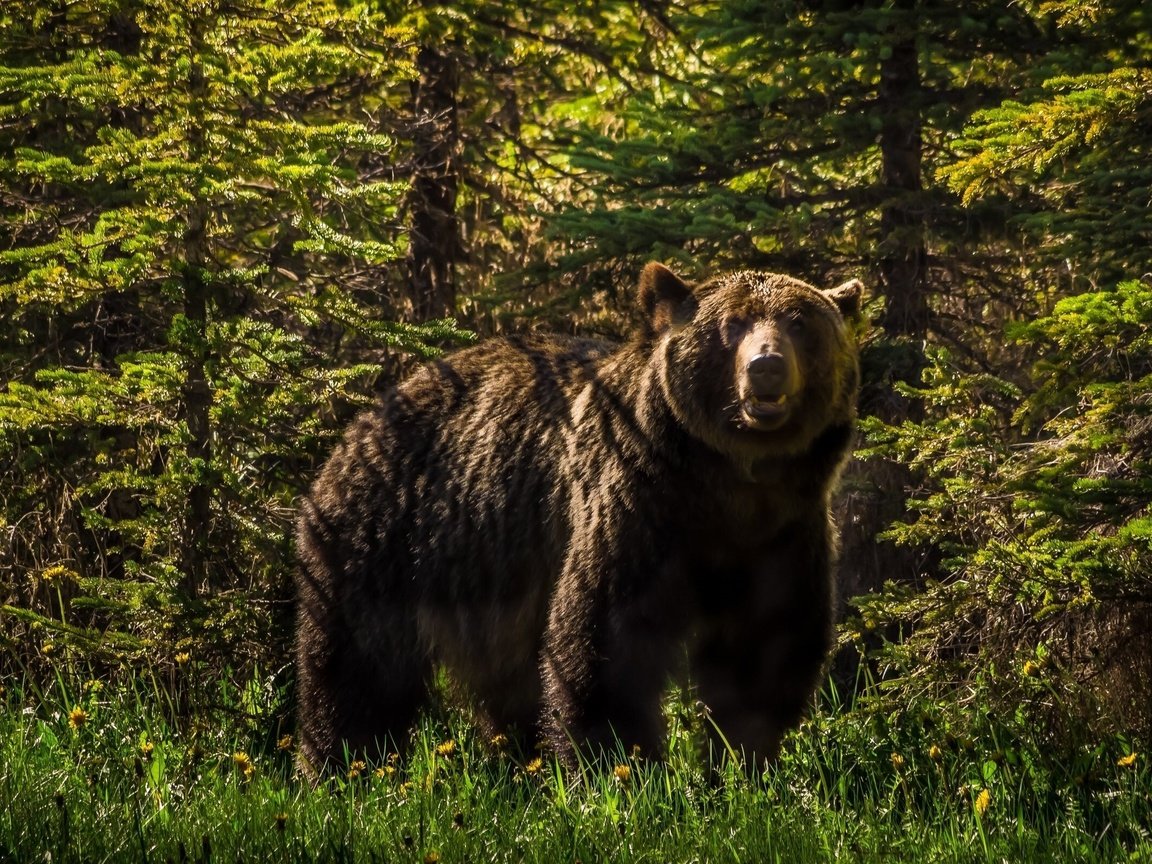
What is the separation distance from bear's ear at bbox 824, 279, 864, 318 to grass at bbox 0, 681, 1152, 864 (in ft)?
5.54

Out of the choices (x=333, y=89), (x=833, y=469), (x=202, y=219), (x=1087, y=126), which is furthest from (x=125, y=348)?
(x=1087, y=126)

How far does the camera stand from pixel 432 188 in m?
10.3

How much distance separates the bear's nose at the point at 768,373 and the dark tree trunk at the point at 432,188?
442 centimetres

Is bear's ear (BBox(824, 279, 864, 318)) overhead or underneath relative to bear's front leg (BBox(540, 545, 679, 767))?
overhead

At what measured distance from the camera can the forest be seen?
511 cm

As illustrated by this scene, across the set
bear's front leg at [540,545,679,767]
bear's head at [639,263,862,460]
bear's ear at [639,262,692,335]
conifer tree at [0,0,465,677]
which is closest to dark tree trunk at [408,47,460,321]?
conifer tree at [0,0,465,677]

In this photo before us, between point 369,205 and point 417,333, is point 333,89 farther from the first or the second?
point 417,333

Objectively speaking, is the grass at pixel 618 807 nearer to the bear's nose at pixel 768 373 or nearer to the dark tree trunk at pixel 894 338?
the bear's nose at pixel 768 373

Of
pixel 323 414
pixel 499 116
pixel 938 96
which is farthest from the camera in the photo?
pixel 499 116

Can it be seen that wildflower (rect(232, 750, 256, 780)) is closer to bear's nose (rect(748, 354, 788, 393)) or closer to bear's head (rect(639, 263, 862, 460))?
bear's head (rect(639, 263, 862, 460))

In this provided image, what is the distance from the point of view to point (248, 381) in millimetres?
7316

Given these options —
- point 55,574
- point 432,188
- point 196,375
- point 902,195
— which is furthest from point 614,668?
point 432,188

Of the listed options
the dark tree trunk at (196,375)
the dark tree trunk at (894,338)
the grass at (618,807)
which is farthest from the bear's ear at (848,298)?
the dark tree trunk at (196,375)

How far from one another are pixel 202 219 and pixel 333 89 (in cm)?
326
